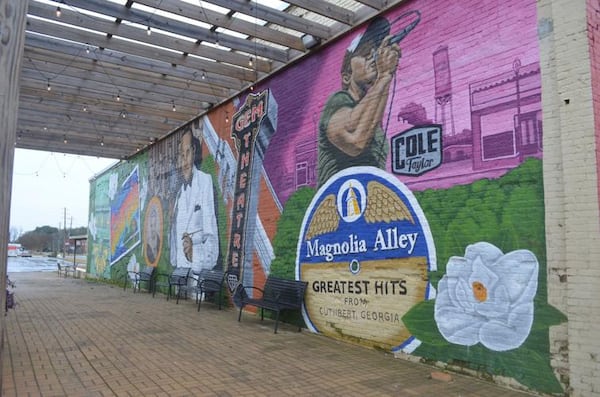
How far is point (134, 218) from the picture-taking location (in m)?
16.3

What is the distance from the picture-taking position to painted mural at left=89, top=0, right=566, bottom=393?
4504 millimetres

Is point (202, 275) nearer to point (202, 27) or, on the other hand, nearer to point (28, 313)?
point (28, 313)

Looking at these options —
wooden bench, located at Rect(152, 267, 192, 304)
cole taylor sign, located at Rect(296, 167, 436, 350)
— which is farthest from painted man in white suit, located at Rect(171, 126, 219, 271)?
cole taylor sign, located at Rect(296, 167, 436, 350)

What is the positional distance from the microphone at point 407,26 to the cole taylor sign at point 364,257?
69.0 inches

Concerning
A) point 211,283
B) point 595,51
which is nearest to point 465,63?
point 595,51

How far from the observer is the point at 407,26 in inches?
233

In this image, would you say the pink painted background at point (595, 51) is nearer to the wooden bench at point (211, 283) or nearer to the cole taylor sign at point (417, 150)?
the cole taylor sign at point (417, 150)

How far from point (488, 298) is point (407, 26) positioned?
139 inches

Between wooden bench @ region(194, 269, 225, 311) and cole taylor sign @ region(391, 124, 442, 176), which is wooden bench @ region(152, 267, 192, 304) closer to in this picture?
wooden bench @ region(194, 269, 225, 311)

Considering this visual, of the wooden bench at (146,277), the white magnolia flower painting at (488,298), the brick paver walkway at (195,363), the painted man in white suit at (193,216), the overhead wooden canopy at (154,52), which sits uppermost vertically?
the overhead wooden canopy at (154,52)

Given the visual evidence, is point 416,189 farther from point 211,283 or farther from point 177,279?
point 177,279

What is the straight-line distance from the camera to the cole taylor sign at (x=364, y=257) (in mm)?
5566

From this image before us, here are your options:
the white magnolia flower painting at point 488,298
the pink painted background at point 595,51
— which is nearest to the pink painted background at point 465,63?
the pink painted background at point 595,51

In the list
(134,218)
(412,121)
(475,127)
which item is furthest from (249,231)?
(134,218)
